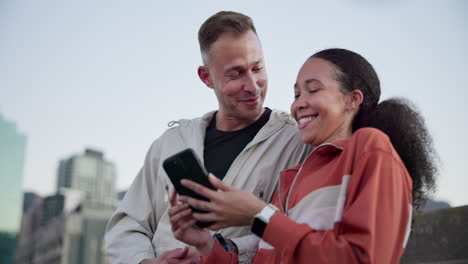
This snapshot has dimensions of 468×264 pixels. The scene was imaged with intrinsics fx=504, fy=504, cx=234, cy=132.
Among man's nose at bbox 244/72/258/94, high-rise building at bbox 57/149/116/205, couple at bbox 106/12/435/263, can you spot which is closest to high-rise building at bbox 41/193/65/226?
high-rise building at bbox 57/149/116/205

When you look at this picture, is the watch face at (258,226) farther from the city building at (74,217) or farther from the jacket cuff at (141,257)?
the city building at (74,217)

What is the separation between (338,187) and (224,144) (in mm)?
1809

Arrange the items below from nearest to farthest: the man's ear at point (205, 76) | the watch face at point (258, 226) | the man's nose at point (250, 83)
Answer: the watch face at point (258, 226) < the man's nose at point (250, 83) < the man's ear at point (205, 76)

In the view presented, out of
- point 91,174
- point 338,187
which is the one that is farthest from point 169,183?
point 91,174

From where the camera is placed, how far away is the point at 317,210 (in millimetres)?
2752

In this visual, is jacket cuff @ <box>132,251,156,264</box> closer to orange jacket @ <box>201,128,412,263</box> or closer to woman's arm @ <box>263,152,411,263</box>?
orange jacket @ <box>201,128,412,263</box>

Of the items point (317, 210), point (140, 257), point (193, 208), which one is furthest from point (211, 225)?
point (140, 257)

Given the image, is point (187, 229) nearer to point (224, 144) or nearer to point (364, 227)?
point (364, 227)

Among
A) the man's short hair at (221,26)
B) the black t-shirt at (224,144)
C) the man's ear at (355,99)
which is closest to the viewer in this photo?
the man's ear at (355,99)

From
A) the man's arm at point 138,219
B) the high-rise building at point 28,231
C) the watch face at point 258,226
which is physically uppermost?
the watch face at point 258,226

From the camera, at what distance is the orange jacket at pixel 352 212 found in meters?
2.39

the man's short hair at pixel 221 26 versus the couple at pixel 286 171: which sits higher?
the man's short hair at pixel 221 26

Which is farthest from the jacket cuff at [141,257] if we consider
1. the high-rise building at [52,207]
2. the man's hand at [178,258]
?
the high-rise building at [52,207]

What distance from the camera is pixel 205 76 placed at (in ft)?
16.1
